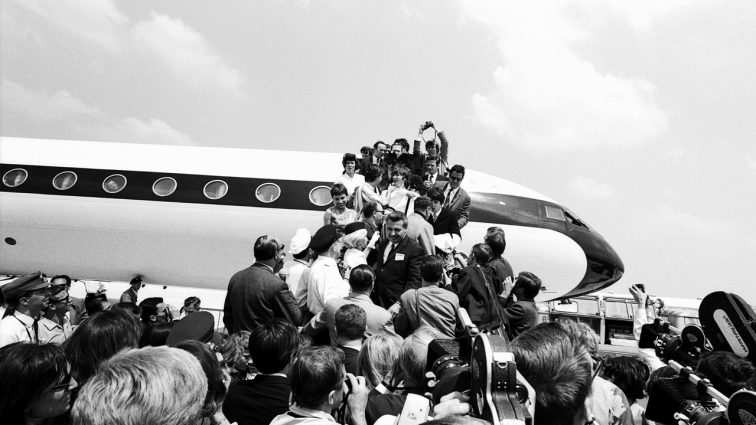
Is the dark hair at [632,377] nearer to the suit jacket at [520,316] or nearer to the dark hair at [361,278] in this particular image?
the suit jacket at [520,316]

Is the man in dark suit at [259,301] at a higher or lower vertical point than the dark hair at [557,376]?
lower

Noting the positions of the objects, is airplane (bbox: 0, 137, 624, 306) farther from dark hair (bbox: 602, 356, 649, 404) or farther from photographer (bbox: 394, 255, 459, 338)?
photographer (bbox: 394, 255, 459, 338)

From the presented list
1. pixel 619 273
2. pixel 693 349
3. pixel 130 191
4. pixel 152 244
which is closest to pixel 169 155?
pixel 130 191

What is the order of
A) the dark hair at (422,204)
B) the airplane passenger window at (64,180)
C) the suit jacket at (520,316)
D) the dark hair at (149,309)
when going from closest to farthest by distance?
1. the suit jacket at (520,316)
2. the dark hair at (422,204)
3. the dark hair at (149,309)
4. the airplane passenger window at (64,180)

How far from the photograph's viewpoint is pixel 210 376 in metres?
2.67

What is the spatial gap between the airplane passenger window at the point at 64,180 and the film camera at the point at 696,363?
12.7 metres

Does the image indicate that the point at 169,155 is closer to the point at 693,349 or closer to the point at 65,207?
the point at 65,207

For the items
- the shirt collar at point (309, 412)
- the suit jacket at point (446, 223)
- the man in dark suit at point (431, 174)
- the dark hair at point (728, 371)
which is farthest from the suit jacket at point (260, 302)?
the man in dark suit at point (431, 174)

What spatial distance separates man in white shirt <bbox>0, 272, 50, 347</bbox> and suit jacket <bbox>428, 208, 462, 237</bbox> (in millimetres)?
4564

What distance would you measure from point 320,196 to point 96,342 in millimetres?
9150

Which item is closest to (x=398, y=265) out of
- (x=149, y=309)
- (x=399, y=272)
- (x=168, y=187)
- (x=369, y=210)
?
(x=399, y=272)

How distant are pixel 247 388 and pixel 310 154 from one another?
1059 cm

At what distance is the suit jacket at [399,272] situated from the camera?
5.22 metres

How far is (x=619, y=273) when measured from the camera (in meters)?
11.9
